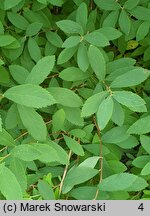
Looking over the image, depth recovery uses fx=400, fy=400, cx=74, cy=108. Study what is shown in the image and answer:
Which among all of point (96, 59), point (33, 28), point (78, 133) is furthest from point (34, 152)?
point (33, 28)

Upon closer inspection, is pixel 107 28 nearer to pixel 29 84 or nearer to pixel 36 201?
pixel 29 84

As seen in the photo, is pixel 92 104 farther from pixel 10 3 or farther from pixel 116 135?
pixel 10 3

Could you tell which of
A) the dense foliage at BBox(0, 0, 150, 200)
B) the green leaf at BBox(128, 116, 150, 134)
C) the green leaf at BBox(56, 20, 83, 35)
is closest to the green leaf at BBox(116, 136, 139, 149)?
the dense foliage at BBox(0, 0, 150, 200)

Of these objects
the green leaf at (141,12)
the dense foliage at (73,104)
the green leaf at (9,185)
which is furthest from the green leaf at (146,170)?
the green leaf at (141,12)

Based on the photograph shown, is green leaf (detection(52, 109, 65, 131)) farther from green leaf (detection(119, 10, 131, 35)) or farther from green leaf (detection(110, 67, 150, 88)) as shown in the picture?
green leaf (detection(119, 10, 131, 35))

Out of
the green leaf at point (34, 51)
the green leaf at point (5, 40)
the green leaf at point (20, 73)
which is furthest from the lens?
the green leaf at point (34, 51)

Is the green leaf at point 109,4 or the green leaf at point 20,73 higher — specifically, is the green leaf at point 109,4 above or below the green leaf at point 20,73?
above

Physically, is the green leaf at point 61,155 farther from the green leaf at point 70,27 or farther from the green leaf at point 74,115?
the green leaf at point 70,27
